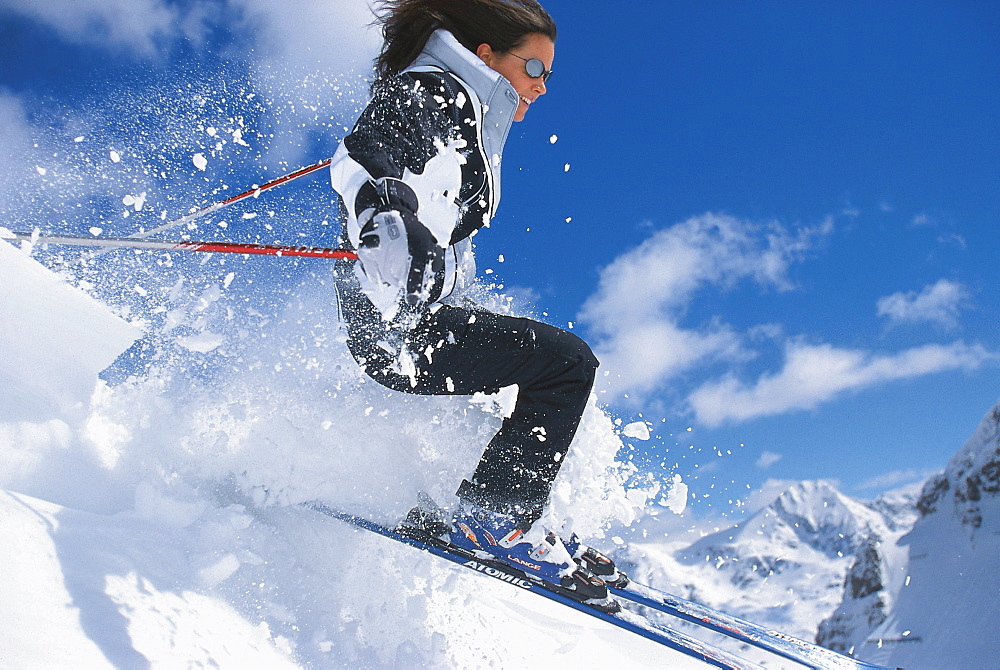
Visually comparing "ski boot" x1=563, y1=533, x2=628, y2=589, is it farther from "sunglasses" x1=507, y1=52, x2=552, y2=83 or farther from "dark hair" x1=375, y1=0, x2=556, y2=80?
"dark hair" x1=375, y1=0, x2=556, y2=80

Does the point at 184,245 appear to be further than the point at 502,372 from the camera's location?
Yes

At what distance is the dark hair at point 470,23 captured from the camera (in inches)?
116

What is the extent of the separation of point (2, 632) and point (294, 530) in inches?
65.0

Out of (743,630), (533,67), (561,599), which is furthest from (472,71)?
(743,630)

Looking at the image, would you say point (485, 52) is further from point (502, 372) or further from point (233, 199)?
point (233, 199)

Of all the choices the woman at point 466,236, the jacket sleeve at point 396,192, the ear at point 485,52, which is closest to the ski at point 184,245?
the woman at point 466,236

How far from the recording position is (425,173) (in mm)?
2492

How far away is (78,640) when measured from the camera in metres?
1.62

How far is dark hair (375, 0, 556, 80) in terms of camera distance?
116 inches

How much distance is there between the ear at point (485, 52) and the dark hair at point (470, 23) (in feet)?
0.06

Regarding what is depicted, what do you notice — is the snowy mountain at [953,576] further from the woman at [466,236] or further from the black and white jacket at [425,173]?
the black and white jacket at [425,173]

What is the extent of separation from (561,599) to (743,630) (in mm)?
1328

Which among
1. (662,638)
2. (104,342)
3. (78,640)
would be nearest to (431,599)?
(662,638)

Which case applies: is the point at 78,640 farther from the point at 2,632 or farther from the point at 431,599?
the point at 431,599
